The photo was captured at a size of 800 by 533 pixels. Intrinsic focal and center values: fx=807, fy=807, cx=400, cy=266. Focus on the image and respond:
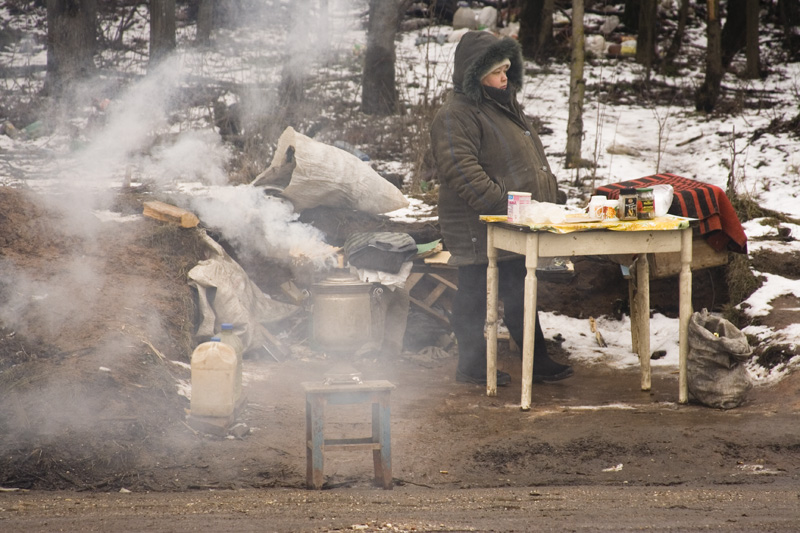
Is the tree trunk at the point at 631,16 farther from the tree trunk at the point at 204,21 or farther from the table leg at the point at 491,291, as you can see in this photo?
the table leg at the point at 491,291

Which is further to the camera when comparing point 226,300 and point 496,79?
point 226,300

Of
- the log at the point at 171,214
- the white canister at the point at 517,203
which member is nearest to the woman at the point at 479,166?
the white canister at the point at 517,203

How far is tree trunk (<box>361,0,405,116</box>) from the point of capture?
451 inches

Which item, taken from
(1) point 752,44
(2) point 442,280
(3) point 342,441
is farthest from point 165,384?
(1) point 752,44

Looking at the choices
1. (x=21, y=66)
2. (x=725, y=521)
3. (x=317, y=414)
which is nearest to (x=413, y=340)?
(x=317, y=414)

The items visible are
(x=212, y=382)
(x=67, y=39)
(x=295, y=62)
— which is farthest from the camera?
(x=295, y=62)

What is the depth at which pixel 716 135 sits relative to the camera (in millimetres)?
11453

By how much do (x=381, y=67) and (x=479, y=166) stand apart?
7.03 metres

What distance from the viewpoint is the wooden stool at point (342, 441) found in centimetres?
352

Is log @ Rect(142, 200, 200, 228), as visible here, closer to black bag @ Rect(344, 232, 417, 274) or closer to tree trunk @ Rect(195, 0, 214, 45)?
black bag @ Rect(344, 232, 417, 274)

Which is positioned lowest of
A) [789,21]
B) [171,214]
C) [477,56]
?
[171,214]

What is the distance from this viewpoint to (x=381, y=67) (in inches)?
453

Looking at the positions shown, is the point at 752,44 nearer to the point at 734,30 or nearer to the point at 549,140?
the point at 734,30

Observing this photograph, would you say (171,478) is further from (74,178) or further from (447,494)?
(74,178)
